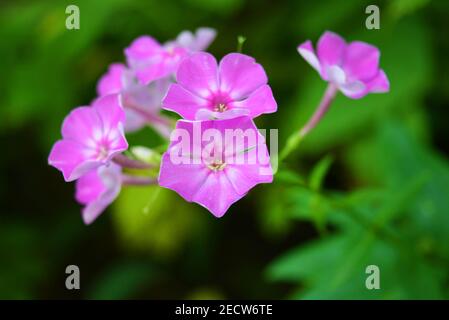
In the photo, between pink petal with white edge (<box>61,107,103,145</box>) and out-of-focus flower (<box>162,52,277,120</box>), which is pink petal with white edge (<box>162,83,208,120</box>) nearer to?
out-of-focus flower (<box>162,52,277,120</box>)

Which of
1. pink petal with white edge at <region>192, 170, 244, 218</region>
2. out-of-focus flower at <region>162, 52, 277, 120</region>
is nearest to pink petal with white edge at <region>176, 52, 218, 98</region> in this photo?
out-of-focus flower at <region>162, 52, 277, 120</region>

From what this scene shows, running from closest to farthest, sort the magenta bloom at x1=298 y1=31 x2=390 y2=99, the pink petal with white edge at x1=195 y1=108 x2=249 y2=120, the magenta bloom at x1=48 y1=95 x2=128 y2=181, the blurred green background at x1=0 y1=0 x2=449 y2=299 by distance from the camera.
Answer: the pink petal with white edge at x1=195 y1=108 x2=249 y2=120 < the magenta bloom at x1=48 y1=95 x2=128 y2=181 < the magenta bloom at x1=298 y1=31 x2=390 y2=99 < the blurred green background at x1=0 y1=0 x2=449 y2=299

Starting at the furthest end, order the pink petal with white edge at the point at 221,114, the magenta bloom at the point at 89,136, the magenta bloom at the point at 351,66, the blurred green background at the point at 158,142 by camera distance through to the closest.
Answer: the blurred green background at the point at 158,142 → the magenta bloom at the point at 351,66 → the magenta bloom at the point at 89,136 → the pink petal with white edge at the point at 221,114

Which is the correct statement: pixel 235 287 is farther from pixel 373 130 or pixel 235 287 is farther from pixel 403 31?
pixel 403 31

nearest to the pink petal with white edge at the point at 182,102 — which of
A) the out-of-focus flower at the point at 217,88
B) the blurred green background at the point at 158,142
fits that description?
the out-of-focus flower at the point at 217,88

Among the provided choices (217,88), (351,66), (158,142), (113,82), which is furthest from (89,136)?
(158,142)

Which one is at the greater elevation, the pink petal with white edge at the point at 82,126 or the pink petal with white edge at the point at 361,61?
the pink petal with white edge at the point at 361,61

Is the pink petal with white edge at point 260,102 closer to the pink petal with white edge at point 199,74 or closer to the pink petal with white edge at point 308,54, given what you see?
the pink petal with white edge at point 199,74
